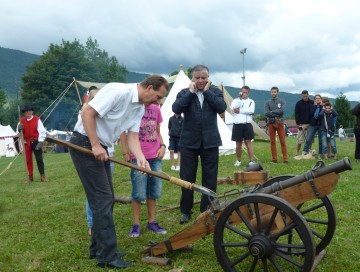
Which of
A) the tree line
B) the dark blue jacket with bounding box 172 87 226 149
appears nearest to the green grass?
the dark blue jacket with bounding box 172 87 226 149

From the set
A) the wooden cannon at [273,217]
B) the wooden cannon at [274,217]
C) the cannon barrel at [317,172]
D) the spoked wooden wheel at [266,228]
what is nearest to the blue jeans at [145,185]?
the wooden cannon at [273,217]

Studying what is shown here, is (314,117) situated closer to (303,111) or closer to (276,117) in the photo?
(303,111)

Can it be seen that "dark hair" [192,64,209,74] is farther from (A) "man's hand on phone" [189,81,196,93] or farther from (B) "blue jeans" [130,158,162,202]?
(B) "blue jeans" [130,158,162,202]

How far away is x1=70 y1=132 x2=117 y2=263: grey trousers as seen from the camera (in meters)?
3.45

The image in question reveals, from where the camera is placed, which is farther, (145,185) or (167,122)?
(167,122)

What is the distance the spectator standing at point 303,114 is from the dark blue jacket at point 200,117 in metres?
6.32

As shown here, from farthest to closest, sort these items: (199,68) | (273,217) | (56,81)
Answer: (56,81) → (199,68) → (273,217)

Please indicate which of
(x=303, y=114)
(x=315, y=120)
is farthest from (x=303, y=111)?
(x=315, y=120)

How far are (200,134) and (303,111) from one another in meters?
6.70

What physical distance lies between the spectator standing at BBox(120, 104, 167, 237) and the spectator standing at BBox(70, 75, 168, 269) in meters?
0.82

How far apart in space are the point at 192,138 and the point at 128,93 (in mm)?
1668

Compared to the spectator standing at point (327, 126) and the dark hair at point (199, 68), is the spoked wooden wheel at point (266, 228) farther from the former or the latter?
the spectator standing at point (327, 126)

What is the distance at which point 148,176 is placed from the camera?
4543 millimetres

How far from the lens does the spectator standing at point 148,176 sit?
4.39 meters
